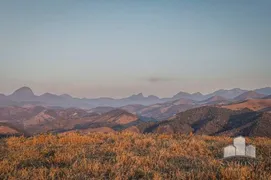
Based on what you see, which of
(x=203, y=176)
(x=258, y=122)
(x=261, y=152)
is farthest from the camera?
(x=258, y=122)

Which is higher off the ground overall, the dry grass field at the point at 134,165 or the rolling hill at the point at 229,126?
the dry grass field at the point at 134,165

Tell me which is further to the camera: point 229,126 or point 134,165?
point 229,126

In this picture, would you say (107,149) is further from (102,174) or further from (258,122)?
(258,122)

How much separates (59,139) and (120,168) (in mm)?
8727

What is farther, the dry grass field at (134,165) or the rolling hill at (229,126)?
the rolling hill at (229,126)

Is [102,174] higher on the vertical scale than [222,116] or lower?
higher

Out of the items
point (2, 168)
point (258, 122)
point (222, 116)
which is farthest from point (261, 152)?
point (222, 116)

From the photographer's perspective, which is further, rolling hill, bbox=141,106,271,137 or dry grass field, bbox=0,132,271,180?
rolling hill, bbox=141,106,271,137

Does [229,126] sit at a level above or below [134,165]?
below

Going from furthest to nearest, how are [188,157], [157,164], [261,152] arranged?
[261,152] < [188,157] < [157,164]

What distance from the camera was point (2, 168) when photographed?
382 inches

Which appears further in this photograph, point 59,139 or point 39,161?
point 59,139

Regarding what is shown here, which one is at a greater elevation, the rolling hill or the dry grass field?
the dry grass field

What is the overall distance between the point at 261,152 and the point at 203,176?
552 cm
